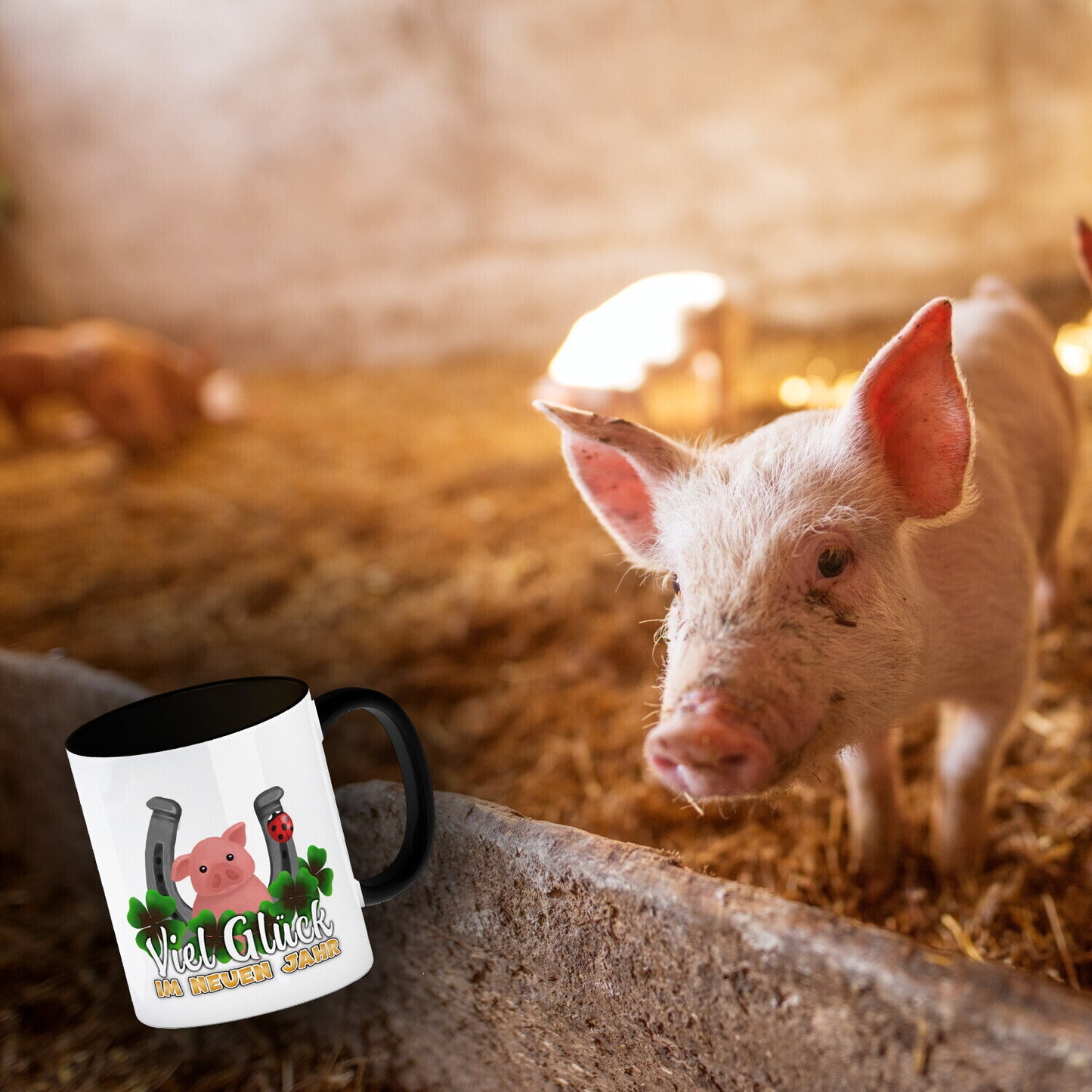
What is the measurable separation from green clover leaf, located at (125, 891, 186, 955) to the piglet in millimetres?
355

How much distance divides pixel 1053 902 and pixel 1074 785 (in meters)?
Result: 0.26

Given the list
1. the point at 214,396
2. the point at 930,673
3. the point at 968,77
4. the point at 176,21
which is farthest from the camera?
the point at 214,396

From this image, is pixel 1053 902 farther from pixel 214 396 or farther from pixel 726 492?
pixel 214 396

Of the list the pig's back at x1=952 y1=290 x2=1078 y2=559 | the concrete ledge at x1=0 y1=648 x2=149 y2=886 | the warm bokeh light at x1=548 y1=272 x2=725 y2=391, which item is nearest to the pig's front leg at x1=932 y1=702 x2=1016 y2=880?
the pig's back at x1=952 y1=290 x2=1078 y2=559

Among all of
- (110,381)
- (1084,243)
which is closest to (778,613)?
(1084,243)

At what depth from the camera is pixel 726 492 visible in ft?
2.72

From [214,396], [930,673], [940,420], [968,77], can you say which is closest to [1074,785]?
[930,673]

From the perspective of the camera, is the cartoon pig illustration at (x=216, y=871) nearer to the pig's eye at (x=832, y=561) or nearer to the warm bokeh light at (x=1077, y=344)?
the pig's eye at (x=832, y=561)

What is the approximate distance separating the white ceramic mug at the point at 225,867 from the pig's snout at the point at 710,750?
10.0 inches

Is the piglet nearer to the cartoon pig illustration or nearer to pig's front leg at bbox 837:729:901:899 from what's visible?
pig's front leg at bbox 837:729:901:899

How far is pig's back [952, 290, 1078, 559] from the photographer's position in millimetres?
1114

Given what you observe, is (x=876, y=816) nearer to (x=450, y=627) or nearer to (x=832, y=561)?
(x=832, y=561)

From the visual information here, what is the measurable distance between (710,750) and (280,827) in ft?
1.01

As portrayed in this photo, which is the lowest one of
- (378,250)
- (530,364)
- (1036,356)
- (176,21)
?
(530,364)
